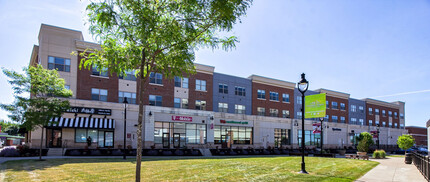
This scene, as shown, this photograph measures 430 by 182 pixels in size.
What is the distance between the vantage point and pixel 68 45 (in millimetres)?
35719

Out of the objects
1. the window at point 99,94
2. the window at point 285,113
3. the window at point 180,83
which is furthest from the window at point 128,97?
the window at point 285,113

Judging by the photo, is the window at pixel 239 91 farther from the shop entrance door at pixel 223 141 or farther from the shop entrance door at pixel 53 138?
the shop entrance door at pixel 53 138

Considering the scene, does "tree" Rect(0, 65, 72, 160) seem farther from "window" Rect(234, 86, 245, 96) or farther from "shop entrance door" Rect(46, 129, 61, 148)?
"window" Rect(234, 86, 245, 96)

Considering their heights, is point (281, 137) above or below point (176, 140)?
below

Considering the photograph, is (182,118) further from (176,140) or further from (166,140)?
(166,140)

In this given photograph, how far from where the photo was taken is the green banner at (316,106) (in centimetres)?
2647

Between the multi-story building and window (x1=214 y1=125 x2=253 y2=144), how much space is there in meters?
0.16

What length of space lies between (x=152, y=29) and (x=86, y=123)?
95.8ft

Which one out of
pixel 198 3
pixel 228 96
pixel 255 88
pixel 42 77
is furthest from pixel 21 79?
pixel 255 88

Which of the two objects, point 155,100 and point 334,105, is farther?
point 334,105

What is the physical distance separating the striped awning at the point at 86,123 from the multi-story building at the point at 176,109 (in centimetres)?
11

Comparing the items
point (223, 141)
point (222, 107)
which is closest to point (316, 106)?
point (223, 141)

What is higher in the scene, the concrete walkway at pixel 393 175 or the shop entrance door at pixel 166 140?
the concrete walkway at pixel 393 175

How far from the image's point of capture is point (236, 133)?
5003 cm
